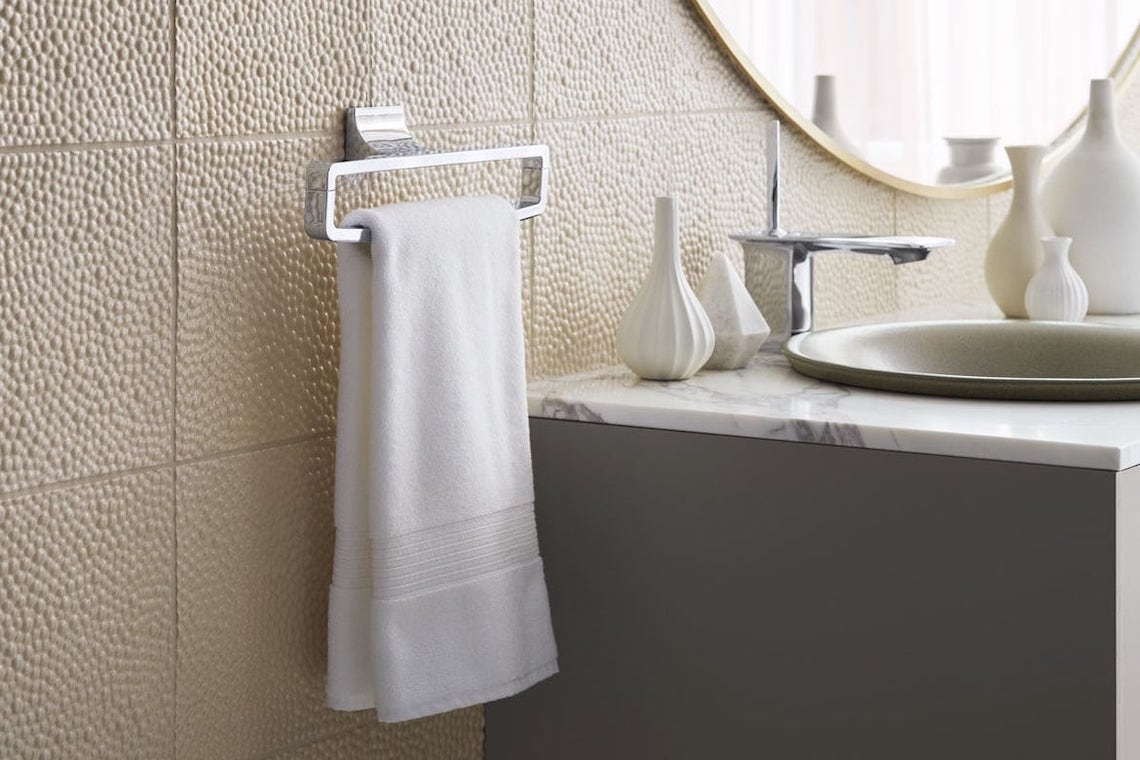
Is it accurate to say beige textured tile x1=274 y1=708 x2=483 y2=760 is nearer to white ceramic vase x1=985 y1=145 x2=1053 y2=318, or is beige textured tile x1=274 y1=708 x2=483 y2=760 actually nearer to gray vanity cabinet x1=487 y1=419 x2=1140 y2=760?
gray vanity cabinet x1=487 y1=419 x2=1140 y2=760

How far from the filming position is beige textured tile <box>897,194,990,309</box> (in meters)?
1.94

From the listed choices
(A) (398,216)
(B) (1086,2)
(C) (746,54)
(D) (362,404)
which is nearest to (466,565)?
(D) (362,404)

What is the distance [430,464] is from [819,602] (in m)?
0.33

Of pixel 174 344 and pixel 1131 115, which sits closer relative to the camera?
pixel 174 344

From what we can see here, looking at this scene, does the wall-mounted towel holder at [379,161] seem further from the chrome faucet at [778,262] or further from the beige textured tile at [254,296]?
the chrome faucet at [778,262]

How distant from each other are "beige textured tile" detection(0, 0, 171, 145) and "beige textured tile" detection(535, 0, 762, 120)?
1.35 ft

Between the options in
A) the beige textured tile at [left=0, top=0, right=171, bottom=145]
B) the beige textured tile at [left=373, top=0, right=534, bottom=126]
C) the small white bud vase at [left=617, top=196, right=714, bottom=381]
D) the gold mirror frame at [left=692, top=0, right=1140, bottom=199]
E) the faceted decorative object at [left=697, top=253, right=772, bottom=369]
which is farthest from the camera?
the gold mirror frame at [left=692, top=0, right=1140, bottom=199]

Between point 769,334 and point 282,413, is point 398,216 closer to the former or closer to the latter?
point 282,413

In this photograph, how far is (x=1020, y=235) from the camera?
5.94ft

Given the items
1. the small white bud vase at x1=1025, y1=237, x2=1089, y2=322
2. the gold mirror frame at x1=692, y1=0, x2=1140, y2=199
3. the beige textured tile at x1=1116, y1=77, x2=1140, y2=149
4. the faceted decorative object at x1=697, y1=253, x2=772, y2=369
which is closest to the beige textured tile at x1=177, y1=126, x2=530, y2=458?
the faceted decorative object at x1=697, y1=253, x2=772, y2=369

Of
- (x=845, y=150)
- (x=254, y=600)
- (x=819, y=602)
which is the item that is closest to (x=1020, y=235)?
(x=845, y=150)

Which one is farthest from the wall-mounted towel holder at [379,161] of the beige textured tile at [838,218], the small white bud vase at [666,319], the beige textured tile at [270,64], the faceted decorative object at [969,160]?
the faceted decorative object at [969,160]

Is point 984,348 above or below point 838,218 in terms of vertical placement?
below

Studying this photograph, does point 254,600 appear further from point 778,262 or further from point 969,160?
point 969,160
